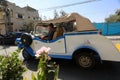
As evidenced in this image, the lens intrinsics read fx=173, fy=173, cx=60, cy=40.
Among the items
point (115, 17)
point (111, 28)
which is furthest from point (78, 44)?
point (115, 17)

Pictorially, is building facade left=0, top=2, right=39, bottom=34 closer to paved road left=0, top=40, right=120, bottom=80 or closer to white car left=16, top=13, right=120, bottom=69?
white car left=16, top=13, right=120, bottom=69

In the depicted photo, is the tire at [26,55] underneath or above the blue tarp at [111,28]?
underneath

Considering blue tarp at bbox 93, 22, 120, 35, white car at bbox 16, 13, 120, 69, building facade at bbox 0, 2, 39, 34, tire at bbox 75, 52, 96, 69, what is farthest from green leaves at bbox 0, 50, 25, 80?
building facade at bbox 0, 2, 39, 34

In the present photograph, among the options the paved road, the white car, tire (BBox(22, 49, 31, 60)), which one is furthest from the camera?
tire (BBox(22, 49, 31, 60))

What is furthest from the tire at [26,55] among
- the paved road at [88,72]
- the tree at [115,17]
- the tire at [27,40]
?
the tree at [115,17]

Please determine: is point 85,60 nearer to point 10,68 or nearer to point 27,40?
point 27,40

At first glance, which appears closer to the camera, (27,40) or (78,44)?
(78,44)

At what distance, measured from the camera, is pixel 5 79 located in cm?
261

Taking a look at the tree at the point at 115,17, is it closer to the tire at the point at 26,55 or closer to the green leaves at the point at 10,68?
the tire at the point at 26,55

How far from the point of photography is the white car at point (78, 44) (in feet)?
20.2

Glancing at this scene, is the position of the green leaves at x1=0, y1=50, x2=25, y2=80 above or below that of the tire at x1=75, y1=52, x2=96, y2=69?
above

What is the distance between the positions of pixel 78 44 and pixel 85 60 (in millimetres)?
680

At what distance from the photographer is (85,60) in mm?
6633

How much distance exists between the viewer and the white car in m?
6.16
